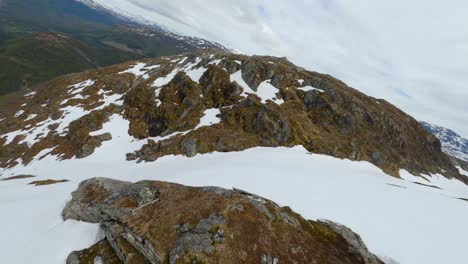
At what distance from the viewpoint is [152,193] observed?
25312 millimetres

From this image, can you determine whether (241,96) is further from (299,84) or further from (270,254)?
(270,254)

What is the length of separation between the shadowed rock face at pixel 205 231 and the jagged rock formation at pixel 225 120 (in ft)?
123

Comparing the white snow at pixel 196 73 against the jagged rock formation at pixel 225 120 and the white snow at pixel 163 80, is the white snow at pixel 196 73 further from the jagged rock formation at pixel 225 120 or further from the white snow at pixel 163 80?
the white snow at pixel 163 80

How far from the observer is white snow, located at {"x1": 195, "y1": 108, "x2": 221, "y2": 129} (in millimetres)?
72250

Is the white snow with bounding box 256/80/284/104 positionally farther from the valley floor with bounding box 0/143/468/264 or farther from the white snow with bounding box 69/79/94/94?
the white snow with bounding box 69/79/94/94

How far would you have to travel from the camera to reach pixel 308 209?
93.2 ft

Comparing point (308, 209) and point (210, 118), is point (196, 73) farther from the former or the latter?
point (308, 209)

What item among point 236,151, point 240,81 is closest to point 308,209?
point 236,151

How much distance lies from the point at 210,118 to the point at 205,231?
55.0 metres

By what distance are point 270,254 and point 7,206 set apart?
28.6 m

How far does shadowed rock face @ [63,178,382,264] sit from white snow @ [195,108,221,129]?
154 ft

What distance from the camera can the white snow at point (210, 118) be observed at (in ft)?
237

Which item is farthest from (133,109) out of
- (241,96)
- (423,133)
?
(423,133)

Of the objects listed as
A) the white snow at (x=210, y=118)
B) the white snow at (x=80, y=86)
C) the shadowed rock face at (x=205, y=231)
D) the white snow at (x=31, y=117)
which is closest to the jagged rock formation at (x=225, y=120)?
the white snow at (x=210, y=118)
